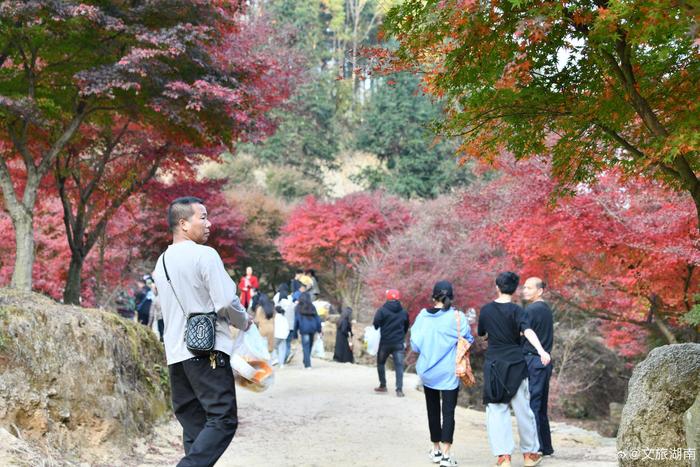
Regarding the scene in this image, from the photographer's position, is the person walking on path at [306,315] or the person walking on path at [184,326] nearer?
the person walking on path at [184,326]

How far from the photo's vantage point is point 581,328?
19109 millimetres

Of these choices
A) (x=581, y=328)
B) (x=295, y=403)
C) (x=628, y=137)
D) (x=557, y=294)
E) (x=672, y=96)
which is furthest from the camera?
(x=581, y=328)

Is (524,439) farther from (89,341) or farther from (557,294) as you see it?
(557,294)

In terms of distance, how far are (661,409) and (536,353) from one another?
5.68 ft

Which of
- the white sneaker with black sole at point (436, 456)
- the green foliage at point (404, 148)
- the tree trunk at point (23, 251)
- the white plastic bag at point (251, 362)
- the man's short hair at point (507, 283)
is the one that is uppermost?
the green foliage at point (404, 148)

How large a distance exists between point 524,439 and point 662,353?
1.52 meters

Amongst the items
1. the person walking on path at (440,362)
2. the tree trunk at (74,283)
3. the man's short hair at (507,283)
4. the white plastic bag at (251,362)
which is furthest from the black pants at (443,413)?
the tree trunk at (74,283)

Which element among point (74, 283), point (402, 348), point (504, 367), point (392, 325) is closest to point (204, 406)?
point (504, 367)

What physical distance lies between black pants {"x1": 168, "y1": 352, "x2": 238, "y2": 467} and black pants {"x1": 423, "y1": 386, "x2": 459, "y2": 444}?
2.89 metres

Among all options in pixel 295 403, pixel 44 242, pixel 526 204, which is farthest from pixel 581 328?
pixel 44 242

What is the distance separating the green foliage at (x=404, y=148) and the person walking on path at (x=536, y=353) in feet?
84.0

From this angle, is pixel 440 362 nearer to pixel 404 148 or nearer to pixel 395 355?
pixel 395 355

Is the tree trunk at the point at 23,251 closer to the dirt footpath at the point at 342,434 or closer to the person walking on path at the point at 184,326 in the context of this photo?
the dirt footpath at the point at 342,434

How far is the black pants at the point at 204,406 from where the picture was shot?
11.6 ft
